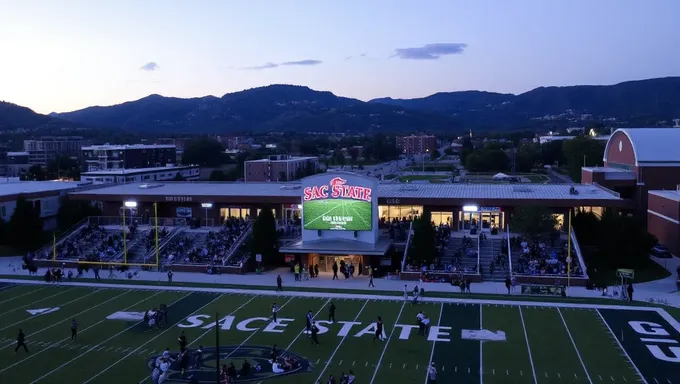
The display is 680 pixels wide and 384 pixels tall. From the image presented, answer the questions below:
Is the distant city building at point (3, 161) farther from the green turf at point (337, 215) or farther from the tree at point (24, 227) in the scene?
the green turf at point (337, 215)

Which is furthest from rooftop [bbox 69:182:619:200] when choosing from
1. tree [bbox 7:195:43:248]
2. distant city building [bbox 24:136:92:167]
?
distant city building [bbox 24:136:92:167]

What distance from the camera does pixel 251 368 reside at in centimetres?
2366

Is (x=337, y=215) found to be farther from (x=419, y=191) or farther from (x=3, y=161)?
(x=3, y=161)

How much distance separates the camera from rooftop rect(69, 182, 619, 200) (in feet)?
155

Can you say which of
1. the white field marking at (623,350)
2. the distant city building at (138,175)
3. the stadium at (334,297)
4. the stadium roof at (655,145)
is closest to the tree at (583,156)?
the stadium roof at (655,145)

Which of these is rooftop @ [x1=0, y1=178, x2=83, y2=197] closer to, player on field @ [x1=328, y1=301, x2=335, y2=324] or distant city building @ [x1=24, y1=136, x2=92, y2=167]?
player on field @ [x1=328, y1=301, x2=335, y2=324]

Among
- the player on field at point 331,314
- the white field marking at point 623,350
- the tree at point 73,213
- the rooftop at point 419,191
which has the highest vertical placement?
the rooftop at point 419,191

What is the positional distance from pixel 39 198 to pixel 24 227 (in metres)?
9.75

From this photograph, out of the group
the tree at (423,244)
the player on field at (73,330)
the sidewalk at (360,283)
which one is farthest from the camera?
the tree at (423,244)

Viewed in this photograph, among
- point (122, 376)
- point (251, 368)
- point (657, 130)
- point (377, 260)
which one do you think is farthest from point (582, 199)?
point (122, 376)

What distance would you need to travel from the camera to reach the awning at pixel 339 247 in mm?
40750

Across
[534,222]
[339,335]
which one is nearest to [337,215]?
[534,222]

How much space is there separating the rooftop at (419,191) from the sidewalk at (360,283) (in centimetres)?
835

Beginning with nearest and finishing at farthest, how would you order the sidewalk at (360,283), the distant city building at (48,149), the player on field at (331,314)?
the player on field at (331,314) → the sidewalk at (360,283) → the distant city building at (48,149)
